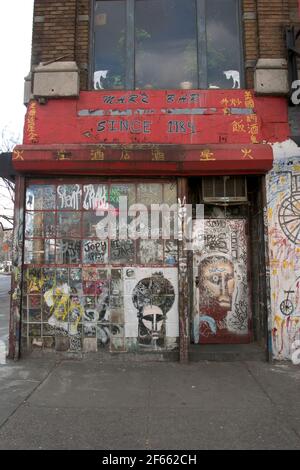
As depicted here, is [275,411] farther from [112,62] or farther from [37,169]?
[112,62]

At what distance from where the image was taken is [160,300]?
255 inches

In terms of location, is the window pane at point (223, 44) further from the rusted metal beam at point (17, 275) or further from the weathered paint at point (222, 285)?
the rusted metal beam at point (17, 275)

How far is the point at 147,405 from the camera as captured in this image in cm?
461

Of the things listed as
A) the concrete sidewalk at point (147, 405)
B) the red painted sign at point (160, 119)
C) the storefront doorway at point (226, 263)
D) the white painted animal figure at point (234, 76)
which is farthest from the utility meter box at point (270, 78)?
the concrete sidewalk at point (147, 405)

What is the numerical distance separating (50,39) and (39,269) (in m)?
3.98

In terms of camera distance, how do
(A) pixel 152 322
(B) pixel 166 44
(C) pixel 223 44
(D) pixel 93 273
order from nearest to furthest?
(A) pixel 152 322, (D) pixel 93 273, (C) pixel 223 44, (B) pixel 166 44

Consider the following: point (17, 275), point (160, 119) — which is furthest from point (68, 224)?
point (160, 119)

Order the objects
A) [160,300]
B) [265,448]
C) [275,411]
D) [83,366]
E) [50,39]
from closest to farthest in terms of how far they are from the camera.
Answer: [265,448] < [275,411] < [83,366] < [160,300] < [50,39]

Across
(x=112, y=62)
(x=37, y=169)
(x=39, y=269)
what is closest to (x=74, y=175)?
(x=37, y=169)

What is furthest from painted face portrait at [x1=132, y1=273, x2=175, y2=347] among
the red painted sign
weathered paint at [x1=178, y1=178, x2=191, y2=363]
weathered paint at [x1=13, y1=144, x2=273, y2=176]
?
the red painted sign

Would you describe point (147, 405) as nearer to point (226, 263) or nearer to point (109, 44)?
point (226, 263)

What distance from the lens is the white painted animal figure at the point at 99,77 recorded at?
6.96m

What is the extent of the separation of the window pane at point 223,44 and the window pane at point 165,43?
28cm

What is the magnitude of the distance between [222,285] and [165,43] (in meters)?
4.45
